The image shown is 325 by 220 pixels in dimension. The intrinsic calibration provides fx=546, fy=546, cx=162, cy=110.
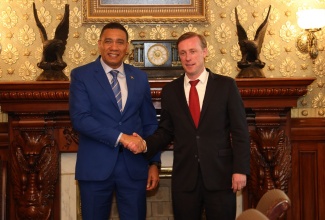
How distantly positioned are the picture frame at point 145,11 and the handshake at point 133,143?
5.42 ft

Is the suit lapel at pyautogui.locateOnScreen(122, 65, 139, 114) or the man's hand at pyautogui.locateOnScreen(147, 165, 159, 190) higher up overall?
the suit lapel at pyautogui.locateOnScreen(122, 65, 139, 114)

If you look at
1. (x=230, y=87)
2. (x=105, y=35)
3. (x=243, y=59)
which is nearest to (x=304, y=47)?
(x=243, y=59)

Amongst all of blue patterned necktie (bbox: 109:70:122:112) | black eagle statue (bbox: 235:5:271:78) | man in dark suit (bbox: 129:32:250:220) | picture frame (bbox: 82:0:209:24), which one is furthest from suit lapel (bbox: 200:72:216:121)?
picture frame (bbox: 82:0:209:24)

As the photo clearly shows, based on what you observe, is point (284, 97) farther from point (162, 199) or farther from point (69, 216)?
point (69, 216)

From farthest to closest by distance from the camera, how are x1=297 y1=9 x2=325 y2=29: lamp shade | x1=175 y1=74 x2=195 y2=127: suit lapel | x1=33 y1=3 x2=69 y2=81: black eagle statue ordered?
x1=297 y1=9 x2=325 y2=29: lamp shade → x1=33 y1=3 x2=69 y2=81: black eagle statue → x1=175 y1=74 x2=195 y2=127: suit lapel

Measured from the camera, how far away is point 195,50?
10.2 ft

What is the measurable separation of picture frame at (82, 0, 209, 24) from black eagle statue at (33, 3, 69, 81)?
0.36 meters

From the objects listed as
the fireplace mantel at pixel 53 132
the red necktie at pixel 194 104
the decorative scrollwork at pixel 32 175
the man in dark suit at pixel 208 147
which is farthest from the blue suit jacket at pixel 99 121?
the decorative scrollwork at pixel 32 175

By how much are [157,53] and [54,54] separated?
2.60ft

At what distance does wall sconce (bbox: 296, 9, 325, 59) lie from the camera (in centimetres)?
435

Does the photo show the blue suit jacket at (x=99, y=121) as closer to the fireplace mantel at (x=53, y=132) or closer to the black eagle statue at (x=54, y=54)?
the fireplace mantel at (x=53, y=132)

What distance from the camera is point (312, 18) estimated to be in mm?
4355

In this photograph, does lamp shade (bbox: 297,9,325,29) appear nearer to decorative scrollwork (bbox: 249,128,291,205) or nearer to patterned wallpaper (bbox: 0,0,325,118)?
patterned wallpaper (bbox: 0,0,325,118)

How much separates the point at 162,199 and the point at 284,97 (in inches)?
49.7
